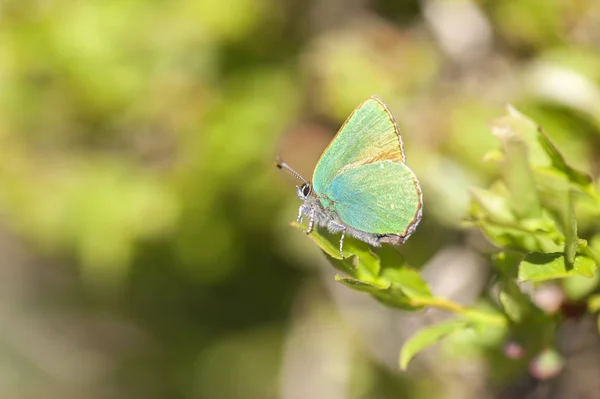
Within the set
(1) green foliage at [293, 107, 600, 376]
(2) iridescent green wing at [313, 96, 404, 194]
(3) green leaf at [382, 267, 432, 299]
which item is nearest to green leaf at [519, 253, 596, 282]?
(1) green foliage at [293, 107, 600, 376]

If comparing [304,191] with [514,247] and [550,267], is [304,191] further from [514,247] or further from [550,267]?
[550,267]

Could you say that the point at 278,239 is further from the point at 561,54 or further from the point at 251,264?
the point at 561,54

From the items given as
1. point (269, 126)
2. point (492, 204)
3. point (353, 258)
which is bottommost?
point (492, 204)

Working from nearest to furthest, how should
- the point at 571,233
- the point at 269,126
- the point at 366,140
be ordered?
1. the point at 571,233
2. the point at 366,140
3. the point at 269,126

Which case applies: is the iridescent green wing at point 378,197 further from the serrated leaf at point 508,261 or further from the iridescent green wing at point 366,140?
the serrated leaf at point 508,261

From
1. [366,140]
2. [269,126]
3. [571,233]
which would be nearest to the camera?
[571,233]

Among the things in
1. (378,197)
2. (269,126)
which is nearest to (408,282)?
(378,197)

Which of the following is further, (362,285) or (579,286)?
(579,286)
